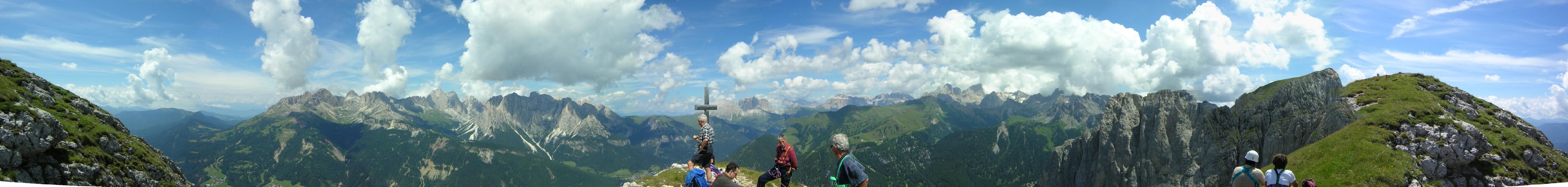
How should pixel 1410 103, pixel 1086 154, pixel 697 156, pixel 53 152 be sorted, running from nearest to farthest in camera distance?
pixel 697 156, pixel 53 152, pixel 1410 103, pixel 1086 154

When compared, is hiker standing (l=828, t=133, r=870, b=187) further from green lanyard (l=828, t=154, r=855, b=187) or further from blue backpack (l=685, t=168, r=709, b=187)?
blue backpack (l=685, t=168, r=709, b=187)

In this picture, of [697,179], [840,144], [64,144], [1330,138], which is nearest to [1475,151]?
[1330,138]

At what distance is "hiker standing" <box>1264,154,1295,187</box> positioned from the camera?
12.6 metres

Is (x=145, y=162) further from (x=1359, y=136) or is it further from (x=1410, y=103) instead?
(x=1410, y=103)

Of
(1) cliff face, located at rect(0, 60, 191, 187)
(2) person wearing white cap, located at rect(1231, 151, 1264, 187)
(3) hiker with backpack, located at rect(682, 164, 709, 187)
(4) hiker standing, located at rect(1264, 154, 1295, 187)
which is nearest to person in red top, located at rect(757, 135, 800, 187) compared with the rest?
(3) hiker with backpack, located at rect(682, 164, 709, 187)

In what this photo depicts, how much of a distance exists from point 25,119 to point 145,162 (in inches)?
587


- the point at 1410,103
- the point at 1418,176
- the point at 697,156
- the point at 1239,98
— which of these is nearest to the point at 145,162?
the point at 697,156

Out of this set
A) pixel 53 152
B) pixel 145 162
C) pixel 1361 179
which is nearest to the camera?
pixel 53 152

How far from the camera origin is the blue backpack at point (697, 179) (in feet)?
46.7

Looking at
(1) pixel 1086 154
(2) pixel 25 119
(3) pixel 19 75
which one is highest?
(3) pixel 19 75

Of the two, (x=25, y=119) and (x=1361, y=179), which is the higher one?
(x=25, y=119)

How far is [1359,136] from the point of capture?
4725 centimetres

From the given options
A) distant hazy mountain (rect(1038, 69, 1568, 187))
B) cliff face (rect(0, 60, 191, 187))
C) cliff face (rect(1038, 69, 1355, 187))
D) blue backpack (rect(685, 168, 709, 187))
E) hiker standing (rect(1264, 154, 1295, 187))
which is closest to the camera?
hiker standing (rect(1264, 154, 1295, 187))

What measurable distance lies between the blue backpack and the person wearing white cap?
11896 millimetres
